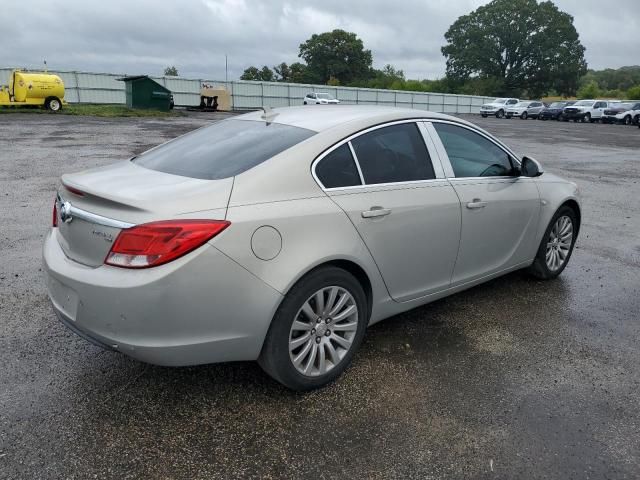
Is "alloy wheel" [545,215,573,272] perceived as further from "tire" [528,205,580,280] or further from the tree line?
the tree line

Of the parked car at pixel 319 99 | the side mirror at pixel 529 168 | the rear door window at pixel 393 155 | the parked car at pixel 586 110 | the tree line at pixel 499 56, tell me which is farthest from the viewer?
the tree line at pixel 499 56

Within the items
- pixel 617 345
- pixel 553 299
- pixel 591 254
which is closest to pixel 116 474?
pixel 617 345

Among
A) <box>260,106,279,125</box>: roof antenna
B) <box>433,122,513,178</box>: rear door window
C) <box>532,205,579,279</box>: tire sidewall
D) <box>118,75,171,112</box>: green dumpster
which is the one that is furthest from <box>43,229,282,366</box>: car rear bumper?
<box>118,75,171,112</box>: green dumpster

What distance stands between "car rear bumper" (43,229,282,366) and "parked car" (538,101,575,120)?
157 ft

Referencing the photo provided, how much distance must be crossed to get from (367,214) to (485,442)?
1376mm

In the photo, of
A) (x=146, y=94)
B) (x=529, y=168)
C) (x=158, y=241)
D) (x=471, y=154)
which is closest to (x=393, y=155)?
(x=471, y=154)

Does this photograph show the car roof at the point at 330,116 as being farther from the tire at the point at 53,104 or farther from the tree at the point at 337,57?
the tree at the point at 337,57

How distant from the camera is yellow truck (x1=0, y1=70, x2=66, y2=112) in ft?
84.7

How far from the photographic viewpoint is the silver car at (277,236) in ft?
8.46

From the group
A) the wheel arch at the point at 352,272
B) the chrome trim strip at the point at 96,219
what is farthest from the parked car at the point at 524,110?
the chrome trim strip at the point at 96,219

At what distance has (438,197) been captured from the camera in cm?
364

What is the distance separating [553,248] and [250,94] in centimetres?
4047

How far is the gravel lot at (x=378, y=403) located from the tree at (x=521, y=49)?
87111 millimetres

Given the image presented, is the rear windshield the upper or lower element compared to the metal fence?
lower
